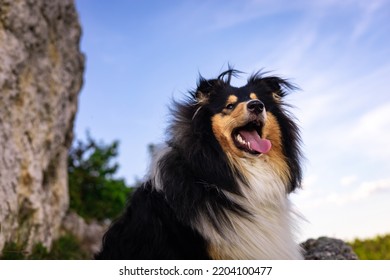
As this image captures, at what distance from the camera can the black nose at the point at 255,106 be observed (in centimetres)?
519

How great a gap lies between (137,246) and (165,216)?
38cm

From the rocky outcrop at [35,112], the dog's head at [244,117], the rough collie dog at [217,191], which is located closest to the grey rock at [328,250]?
the rough collie dog at [217,191]

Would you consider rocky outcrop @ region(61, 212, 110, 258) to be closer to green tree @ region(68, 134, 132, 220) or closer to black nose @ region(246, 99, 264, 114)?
green tree @ region(68, 134, 132, 220)

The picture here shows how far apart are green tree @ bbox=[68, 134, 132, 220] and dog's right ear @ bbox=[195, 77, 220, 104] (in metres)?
9.93

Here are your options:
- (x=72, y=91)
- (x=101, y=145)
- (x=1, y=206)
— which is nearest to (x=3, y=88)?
(x=1, y=206)

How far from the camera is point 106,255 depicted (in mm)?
5500

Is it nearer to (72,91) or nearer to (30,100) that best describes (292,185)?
(30,100)

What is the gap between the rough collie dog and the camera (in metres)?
5.12

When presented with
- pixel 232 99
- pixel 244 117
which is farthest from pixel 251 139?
pixel 232 99

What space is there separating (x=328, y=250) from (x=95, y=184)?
965 centimetres

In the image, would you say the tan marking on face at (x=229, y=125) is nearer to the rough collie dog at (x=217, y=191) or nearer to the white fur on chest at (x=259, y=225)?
the rough collie dog at (x=217, y=191)

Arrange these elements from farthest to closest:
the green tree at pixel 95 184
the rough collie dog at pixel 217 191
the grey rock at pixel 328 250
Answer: the green tree at pixel 95 184
the grey rock at pixel 328 250
the rough collie dog at pixel 217 191

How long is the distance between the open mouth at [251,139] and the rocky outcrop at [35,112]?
423 cm
